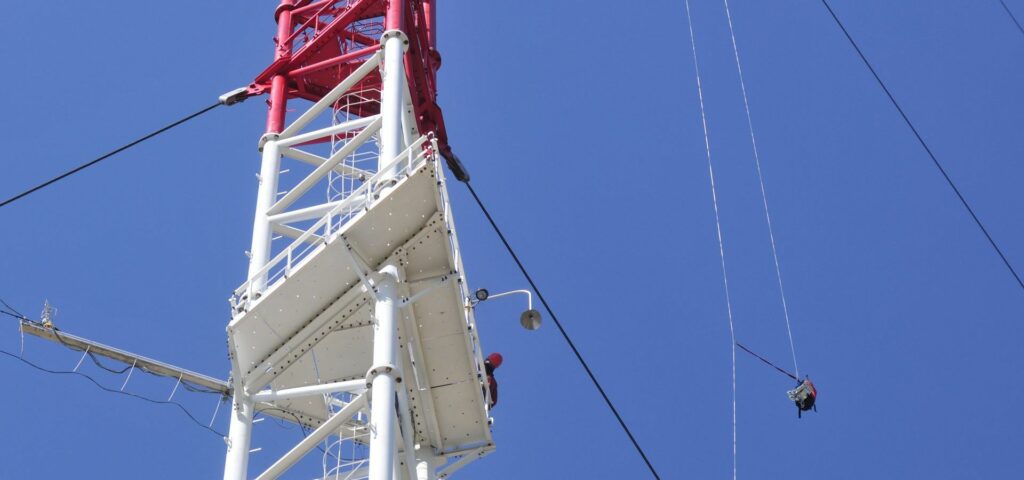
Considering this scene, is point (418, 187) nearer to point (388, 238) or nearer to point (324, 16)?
point (388, 238)

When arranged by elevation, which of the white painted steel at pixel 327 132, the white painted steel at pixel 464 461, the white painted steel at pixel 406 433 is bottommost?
the white painted steel at pixel 406 433

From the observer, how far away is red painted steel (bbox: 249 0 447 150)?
89.7ft

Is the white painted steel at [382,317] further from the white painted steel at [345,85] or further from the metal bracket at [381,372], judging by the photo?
the white painted steel at [345,85]

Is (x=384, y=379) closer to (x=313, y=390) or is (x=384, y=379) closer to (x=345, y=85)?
(x=313, y=390)

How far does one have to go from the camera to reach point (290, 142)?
26.3 metres

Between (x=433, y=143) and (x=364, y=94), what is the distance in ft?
25.8

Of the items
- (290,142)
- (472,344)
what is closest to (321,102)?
(290,142)

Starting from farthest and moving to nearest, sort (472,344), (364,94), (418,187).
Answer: (364,94), (472,344), (418,187)

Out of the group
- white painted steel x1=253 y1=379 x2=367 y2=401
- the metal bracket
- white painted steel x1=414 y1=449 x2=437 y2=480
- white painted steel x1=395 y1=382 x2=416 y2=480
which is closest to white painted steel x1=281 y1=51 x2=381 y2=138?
white painted steel x1=253 y1=379 x2=367 y2=401

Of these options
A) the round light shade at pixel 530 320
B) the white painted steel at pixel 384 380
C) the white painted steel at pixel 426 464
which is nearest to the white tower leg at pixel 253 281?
the white painted steel at pixel 384 380

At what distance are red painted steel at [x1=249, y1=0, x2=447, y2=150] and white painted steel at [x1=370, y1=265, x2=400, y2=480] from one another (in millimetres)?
5942

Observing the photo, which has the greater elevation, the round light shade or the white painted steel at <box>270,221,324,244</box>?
the white painted steel at <box>270,221,324,244</box>

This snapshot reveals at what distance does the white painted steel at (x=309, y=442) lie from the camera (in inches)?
821

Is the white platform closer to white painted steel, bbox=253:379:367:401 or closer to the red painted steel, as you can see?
white painted steel, bbox=253:379:367:401
